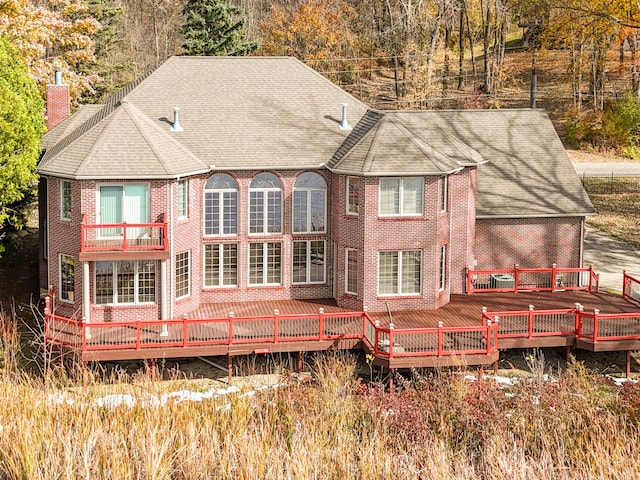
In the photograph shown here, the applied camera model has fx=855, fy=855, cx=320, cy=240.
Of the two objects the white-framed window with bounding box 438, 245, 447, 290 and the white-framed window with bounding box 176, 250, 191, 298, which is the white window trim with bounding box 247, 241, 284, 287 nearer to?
the white-framed window with bounding box 176, 250, 191, 298

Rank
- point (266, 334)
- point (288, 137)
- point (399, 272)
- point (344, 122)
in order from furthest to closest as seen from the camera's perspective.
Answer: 1. point (344, 122)
2. point (288, 137)
3. point (399, 272)
4. point (266, 334)

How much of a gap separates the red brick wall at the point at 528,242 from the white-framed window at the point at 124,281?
12092 millimetres

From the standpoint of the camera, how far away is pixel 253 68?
30.8 metres

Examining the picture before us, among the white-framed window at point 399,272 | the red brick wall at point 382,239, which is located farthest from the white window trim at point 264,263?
the white-framed window at point 399,272

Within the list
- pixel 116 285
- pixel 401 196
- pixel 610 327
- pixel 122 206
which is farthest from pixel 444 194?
pixel 116 285

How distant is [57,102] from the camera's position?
106ft

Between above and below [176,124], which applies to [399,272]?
below

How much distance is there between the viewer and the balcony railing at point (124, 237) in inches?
977

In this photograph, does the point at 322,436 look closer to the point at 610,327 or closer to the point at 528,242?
the point at 610,327

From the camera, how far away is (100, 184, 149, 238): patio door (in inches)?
999

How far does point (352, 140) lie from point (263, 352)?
330 inches

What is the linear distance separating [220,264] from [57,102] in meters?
9.89

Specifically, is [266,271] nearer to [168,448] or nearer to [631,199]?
[168,448]

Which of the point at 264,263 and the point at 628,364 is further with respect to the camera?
the point at 264,263
